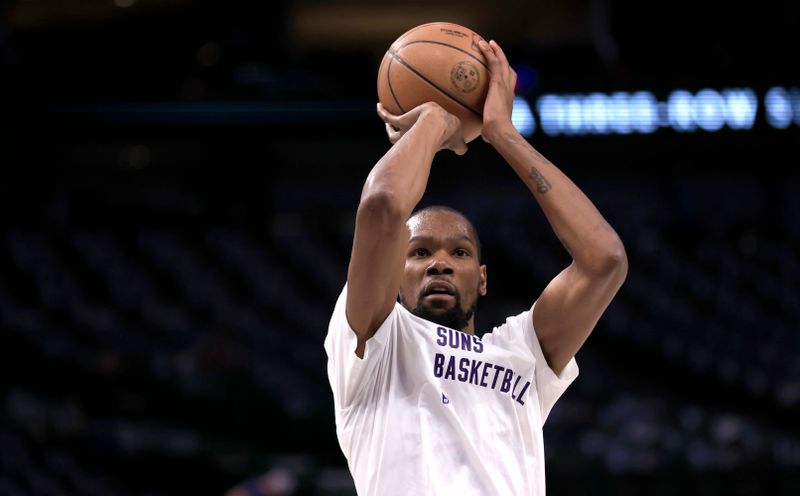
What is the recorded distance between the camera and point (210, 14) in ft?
58.2

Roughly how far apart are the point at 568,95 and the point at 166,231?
22.5 feet

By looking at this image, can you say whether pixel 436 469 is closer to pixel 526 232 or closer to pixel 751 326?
pixel 751 326

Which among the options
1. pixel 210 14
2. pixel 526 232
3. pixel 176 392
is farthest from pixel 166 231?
pixel 176 392

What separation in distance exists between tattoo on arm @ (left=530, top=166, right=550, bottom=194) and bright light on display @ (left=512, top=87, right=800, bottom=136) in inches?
462

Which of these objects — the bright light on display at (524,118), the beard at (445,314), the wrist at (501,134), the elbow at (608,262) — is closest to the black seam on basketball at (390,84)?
the wrist at (501,134)

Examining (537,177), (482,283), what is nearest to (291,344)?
(482,283)

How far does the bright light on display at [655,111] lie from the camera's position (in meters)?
14.6

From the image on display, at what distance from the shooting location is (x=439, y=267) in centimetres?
306

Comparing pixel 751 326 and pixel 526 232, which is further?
pixel 526 232

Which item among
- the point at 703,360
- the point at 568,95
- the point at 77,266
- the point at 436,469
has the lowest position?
the point at 436,469

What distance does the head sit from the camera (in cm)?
305

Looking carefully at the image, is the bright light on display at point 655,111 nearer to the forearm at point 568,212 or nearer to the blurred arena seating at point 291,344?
the blurred arena seating at point 291,344

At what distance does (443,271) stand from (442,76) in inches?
22.2

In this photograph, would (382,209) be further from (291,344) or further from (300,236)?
(300,236)
